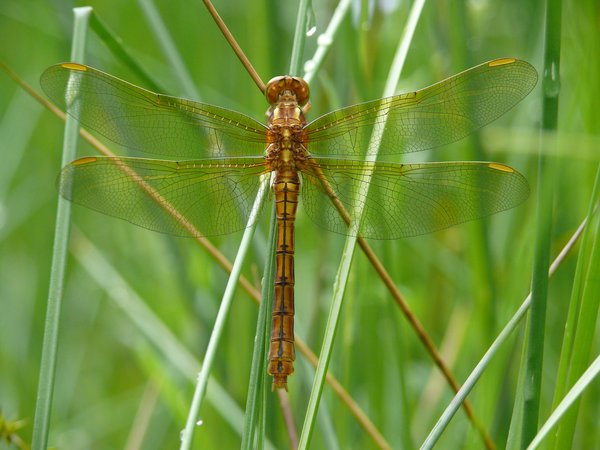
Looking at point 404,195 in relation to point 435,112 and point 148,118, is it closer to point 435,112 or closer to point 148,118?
point 435,112

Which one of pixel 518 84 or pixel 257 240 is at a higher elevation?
pixel 518 84

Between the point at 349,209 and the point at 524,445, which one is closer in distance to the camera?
the point at 524,445

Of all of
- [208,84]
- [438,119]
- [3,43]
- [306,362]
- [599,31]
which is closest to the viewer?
[438,119]

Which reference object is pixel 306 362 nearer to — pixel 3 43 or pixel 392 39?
pixel 392 39

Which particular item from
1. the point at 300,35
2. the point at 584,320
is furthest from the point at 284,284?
the point at 584,320

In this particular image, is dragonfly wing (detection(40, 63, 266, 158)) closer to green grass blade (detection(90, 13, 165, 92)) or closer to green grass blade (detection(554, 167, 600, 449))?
green grass blade (detection(90, 13, 165, 92))

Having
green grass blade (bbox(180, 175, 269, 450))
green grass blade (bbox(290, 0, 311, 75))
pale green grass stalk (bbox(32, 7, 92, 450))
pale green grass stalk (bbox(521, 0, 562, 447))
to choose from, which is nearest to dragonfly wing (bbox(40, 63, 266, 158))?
pale green grass stalk (bbox(32, 7, 92, 450))

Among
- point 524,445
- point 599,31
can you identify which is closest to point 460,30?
point 599,31

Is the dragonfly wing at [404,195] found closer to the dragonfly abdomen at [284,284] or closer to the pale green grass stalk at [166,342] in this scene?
the dragonfly abdomen at [284,284]
